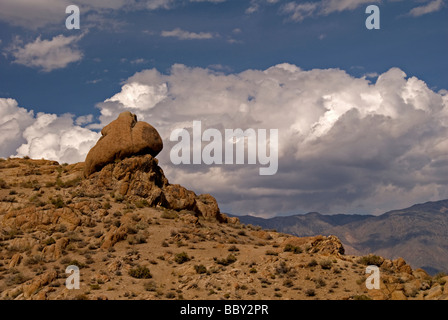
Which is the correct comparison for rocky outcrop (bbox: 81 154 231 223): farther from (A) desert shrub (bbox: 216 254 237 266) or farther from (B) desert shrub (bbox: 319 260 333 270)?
(B) desert shrub (bbox: 319 260 333 270)

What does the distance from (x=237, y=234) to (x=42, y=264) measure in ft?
72.0

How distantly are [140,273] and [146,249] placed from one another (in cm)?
528

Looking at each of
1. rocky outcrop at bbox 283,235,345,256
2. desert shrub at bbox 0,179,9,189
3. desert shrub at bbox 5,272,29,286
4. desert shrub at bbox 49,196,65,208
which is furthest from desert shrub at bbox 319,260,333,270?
desert shrub at bbox 0,179,9,189

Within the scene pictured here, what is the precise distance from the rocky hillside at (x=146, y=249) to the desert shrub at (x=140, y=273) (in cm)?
9

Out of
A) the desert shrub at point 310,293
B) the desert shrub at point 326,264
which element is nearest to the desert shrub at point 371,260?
the desert shrub at point 326,264

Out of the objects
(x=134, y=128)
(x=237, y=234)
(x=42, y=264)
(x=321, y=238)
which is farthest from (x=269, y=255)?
(x=134, y=128)

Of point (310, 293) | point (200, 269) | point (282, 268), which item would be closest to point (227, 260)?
point (200, 269)

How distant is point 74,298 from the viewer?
37.0 m

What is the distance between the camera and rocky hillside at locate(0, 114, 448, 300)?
39031mm

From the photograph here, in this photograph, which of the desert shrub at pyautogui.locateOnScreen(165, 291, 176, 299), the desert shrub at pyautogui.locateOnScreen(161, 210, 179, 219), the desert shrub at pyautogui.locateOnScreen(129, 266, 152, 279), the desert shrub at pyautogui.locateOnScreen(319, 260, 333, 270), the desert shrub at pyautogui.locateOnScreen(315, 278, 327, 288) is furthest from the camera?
the desert shrub at pyautogui.locateOnScreen(161, 210, 179, 219)

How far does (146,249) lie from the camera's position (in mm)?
47094

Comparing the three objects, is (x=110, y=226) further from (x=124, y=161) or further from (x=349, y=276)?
(x=349, y=276)

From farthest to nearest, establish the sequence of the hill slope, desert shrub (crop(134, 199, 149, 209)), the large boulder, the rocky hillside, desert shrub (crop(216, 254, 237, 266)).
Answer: the large boulder
desert shrub (crop(134, 199, 149, 209))
desert shrub (crop(216, 254, 237, 266))
the rocky hillside
the hill slope

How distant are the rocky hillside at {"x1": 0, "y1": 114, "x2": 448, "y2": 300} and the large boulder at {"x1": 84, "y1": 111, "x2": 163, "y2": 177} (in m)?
0.21
